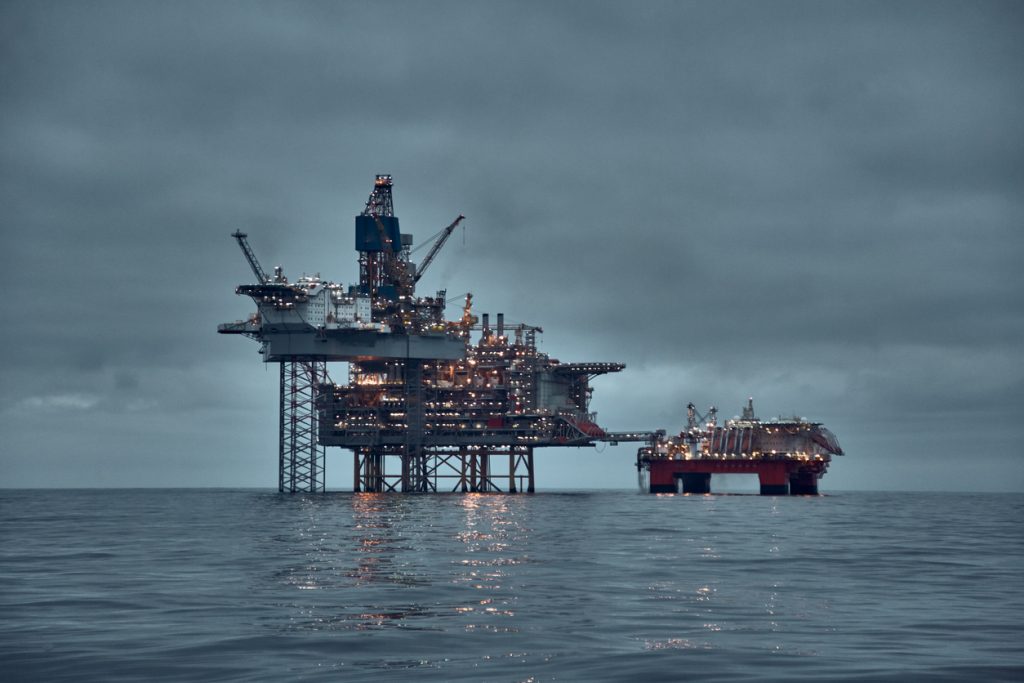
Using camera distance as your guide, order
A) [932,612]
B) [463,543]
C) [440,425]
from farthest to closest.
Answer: [440,425] → [463,543] → [932,612]

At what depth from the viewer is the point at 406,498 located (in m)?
124

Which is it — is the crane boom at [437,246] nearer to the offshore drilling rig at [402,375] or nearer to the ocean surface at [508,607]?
the offshore drilling rig at [402,375]

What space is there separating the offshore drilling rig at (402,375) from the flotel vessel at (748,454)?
7.23 meters

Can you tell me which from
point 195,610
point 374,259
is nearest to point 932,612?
point 195,610

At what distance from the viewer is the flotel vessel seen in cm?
14562

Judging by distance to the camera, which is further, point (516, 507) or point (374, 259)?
point (374, 259)

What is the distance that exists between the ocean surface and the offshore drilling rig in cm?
5619

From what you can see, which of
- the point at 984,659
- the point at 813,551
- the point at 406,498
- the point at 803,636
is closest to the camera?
the point at 984,659

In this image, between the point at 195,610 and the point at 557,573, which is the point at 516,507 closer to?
the point at 557,573

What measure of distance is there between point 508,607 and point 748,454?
117466mm

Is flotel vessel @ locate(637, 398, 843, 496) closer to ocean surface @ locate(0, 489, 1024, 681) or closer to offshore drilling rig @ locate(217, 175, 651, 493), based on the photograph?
offshore drilling rig @ locate(217, 175, 651, 493)

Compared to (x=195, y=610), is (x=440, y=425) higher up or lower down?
higher up

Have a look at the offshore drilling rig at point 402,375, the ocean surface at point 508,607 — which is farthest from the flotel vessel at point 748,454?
the ocean surface at point 508,607

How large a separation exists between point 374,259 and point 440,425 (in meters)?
21.2
